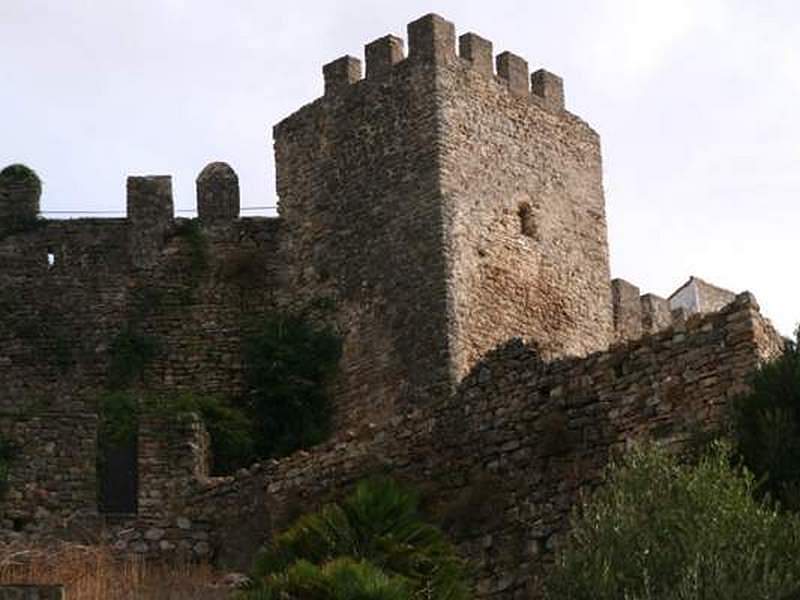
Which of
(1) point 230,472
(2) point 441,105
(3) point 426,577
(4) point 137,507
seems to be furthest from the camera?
(2) point 441,105

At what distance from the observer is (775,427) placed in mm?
19938

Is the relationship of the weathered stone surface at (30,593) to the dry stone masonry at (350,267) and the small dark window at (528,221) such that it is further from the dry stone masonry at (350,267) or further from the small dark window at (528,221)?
the small dark window at (528,221)

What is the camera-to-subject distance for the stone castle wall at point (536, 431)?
2156 cm

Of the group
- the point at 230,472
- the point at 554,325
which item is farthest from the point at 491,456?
the point at 554,325

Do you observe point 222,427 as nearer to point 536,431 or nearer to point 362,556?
point 536,431

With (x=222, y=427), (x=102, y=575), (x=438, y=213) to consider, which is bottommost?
(x=102, y=575)

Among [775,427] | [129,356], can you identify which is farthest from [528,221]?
[775,427]

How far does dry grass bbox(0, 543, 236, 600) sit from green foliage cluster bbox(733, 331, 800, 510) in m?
5.10

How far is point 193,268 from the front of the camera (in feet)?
115

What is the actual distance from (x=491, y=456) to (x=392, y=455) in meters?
1.50

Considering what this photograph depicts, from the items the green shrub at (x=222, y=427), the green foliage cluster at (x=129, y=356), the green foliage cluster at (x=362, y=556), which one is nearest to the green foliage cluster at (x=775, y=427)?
the green foliage cluster at (x=362, y=556)

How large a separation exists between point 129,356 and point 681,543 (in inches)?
658

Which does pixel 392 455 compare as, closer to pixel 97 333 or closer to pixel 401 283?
pixel 401 283

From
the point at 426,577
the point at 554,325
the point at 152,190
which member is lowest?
the point at 426,577
